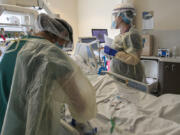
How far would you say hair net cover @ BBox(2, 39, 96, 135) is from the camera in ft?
2.13

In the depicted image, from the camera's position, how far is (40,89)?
2.13ft

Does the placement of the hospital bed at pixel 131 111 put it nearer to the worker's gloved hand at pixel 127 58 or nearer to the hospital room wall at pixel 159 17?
the worker's gloved hand at pixel 127 58

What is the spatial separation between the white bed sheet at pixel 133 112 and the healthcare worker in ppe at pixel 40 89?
384mm

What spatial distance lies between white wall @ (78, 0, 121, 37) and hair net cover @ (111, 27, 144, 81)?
1.80 m

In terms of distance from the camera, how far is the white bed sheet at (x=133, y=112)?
0.92 m

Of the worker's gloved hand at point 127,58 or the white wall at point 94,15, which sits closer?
the worker's gloved hand at point 127,58

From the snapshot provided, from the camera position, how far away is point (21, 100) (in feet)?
2.32

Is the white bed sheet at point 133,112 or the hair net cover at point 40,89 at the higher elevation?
the hair net cover at point 40,89

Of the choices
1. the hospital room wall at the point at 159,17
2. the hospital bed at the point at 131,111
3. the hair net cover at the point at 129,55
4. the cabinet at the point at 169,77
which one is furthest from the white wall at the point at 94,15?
the hospital bed at the point at 131,111

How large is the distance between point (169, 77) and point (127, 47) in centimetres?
137

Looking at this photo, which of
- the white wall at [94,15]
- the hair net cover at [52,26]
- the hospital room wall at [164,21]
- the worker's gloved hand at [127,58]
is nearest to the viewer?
the hair net cover at [52,26]

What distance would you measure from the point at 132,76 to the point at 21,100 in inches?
53.2

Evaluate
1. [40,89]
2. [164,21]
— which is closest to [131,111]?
[40,89]

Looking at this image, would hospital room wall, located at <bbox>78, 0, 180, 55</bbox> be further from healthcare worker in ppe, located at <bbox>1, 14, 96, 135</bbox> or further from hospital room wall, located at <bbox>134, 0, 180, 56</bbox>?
healthcare worker in ppe, located at <bbox>1, 14, 96, 135</bbox>
